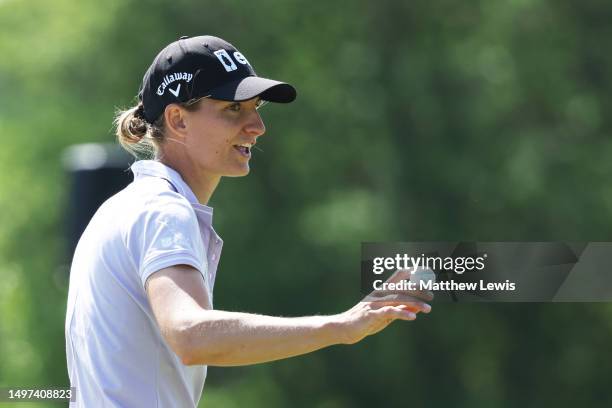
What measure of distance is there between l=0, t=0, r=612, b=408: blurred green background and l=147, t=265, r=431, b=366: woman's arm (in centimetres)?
716

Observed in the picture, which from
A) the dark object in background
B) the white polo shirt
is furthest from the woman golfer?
the dark object in background

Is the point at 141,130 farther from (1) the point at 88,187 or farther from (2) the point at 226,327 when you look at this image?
(1) the point at 88,187

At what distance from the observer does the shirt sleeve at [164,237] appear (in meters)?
1.94

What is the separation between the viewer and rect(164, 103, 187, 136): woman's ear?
2.33 m

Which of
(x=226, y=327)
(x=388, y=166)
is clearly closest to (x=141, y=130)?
(x=226, y=327)

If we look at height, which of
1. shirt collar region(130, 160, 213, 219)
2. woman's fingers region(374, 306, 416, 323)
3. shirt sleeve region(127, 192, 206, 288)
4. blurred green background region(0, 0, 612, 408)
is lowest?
woman's fingers region(374, 306, 416, 323)

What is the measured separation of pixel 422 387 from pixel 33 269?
133 inches

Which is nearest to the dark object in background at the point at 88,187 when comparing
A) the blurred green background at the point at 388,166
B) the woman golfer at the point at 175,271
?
the woman golfer at the point at 175,271

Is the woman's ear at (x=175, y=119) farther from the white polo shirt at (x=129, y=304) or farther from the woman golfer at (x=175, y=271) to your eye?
the white polo shirt at (x=129, y=304)

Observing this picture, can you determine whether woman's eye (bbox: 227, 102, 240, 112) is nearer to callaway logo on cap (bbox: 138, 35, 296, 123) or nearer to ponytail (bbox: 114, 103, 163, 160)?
callaway logo on cap (bbox: 138, 35, 296, 123)

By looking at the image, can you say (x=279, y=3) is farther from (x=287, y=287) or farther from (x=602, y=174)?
(x=602, y=174)

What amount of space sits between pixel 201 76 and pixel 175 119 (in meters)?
0.12

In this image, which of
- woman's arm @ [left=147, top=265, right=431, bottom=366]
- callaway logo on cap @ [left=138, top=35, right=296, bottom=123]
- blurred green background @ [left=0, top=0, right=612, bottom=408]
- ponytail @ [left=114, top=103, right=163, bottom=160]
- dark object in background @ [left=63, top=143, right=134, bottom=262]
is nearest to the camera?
woman's arm @ [left=147, top=265, right=431, bottom=366]

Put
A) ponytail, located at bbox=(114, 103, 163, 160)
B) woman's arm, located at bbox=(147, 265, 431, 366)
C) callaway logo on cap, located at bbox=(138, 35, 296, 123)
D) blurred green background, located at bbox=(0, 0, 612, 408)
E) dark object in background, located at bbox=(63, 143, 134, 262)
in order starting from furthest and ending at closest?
blurred green background, located at bbox=(0, 0, 612, 408)
dark object in background, located at bbox=(63, 143, 134, 262)
ponytail, located at bbox=(114, 103, 163, 160)
callaway logo on cap, located at bbox=(138, 35, 296, 123)
woman's arm, located at bbox=(147, 265, 431, 366)
